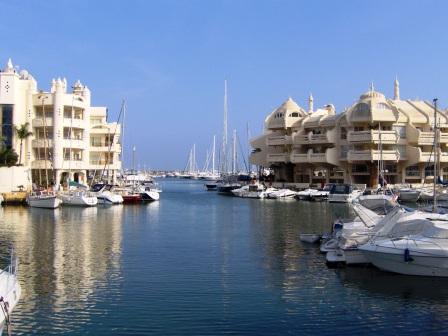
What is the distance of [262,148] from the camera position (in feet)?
396

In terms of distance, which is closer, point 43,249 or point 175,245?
A: point 43,249

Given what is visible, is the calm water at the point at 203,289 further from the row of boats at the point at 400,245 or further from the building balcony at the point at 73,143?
the building balcony at the point at 73,143

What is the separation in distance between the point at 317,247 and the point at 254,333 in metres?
17.0

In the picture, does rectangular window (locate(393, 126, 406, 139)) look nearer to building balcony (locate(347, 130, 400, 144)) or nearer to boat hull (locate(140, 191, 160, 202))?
building balcony (locate(347, 130, 400, 144))

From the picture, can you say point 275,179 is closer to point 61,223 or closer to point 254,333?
point 61,223

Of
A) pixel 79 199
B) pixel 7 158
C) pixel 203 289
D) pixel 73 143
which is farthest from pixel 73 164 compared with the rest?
pixel 203 289

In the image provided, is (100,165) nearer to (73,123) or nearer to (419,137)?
(73,123)

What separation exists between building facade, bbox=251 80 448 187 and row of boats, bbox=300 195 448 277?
59836mm

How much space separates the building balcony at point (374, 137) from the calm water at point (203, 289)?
56.3 meters

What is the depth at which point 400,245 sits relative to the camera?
25328mm

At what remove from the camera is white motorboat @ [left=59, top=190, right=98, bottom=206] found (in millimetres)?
63906

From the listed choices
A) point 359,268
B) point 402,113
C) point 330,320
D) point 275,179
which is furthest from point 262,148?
point 330,320

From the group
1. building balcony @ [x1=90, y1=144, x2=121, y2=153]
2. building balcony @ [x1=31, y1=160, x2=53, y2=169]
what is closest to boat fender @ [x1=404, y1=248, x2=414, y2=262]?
building balcony @ [x1=31, y1=160, x2=53, y2=169]

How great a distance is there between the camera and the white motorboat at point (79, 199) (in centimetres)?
6391
